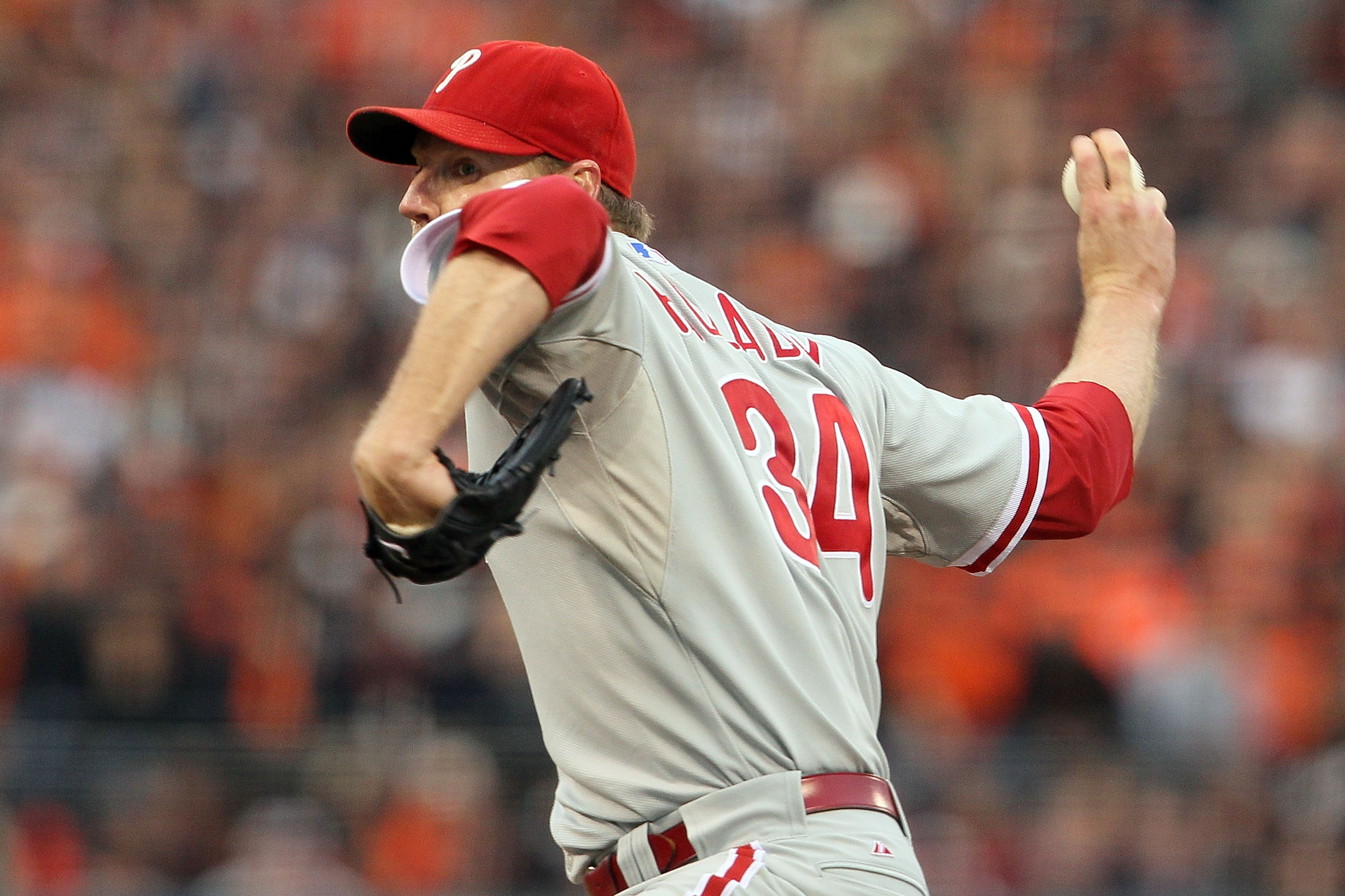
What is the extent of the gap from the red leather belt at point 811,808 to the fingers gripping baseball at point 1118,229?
1073mm

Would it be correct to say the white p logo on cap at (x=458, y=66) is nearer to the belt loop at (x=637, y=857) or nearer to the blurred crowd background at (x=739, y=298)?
the belt loop at (x=637, y=857)

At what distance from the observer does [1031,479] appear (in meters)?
2.68

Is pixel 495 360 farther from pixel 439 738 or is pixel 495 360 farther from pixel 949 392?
pixel 949 392

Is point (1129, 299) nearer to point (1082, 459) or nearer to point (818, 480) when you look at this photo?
point (1082, 459)

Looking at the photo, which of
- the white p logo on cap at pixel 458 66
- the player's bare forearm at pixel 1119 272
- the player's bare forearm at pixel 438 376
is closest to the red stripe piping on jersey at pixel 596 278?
the player's bare forearm at pixel 438 376

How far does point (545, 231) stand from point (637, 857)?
2.70 ft

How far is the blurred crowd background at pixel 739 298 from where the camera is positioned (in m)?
5.85

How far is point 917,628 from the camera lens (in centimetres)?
621

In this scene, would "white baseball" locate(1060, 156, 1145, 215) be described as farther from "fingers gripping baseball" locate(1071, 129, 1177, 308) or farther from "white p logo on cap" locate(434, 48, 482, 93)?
"white p logo on cap" locate(434, 48, 482, 93)

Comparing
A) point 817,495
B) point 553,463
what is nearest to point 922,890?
point 817,495

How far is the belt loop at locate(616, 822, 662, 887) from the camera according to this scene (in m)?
2.20

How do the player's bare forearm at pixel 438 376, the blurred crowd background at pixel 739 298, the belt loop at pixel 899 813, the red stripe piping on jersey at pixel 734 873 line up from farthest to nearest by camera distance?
1. the blurred crowd background at pixel 739 298
2. the belt loop at pixel 899 813
3. the red stripe piping on jersey at pixel 734 873
4. the player's bare forearm at pixel 438 376

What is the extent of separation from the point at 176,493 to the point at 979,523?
4.81m

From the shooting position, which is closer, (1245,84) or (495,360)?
(495,360)
